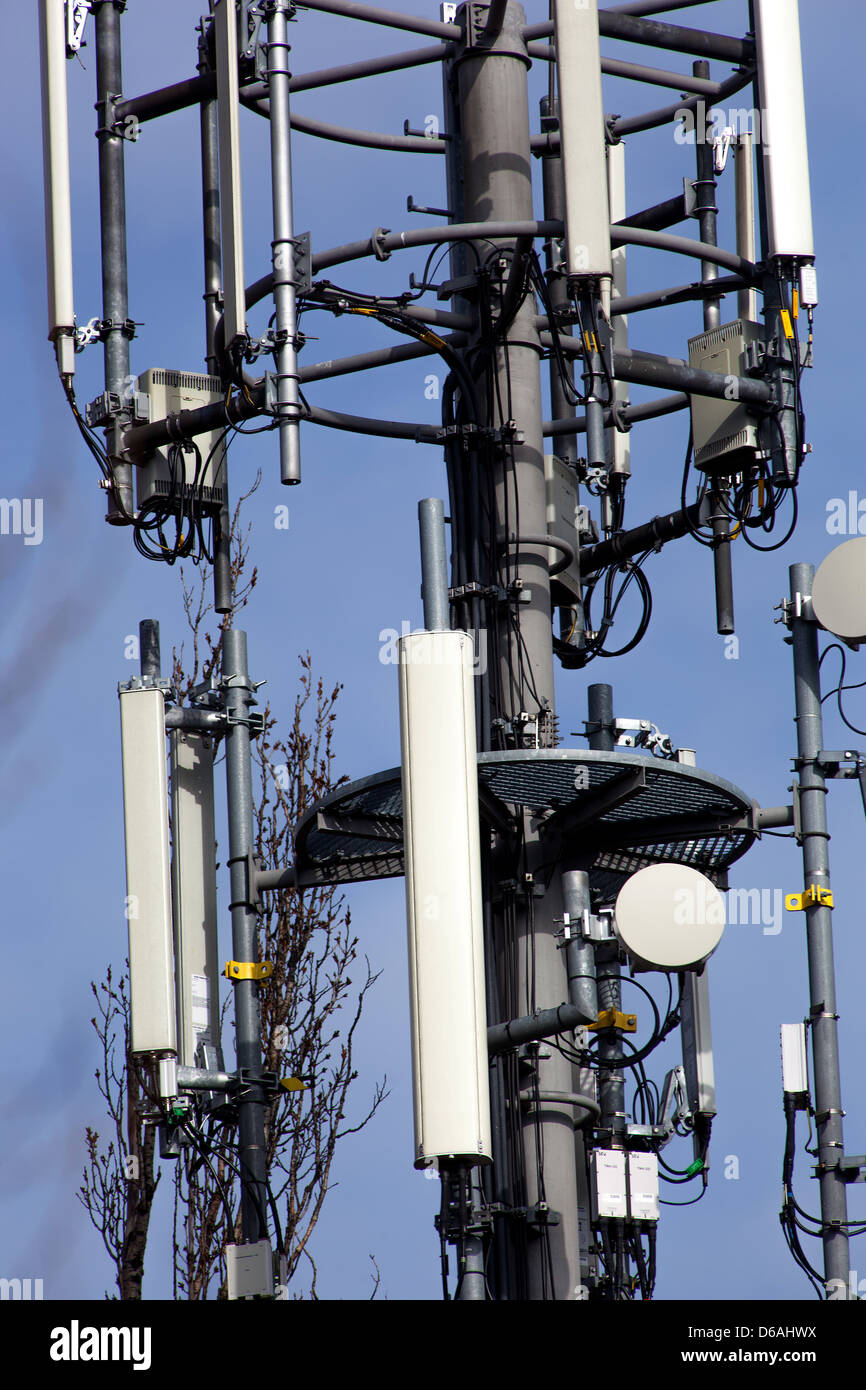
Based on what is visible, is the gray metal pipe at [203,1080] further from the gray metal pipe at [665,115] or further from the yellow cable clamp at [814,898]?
the gray metal pipe at [665,115]

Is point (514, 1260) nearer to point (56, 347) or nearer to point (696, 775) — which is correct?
point (696, 775)

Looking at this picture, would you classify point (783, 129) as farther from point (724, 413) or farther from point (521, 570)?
point (521, 570)

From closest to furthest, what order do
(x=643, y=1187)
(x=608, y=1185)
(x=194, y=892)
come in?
1. (x=608, y=1185)
2. (x=643, y=1187)
3. (x=194, y=892)

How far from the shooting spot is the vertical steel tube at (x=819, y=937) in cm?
1755

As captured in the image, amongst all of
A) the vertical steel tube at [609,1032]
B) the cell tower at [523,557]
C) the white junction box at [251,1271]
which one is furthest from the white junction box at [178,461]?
the white junction box at [251,1271]

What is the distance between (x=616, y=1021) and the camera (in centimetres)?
1858

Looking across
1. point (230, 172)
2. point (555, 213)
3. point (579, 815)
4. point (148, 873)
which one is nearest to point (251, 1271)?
point (148, 873)

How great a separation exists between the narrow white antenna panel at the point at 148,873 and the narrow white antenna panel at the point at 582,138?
14.6 feet

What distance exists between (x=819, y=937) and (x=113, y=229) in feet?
25.2

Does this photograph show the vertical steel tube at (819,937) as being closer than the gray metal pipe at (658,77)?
Yes

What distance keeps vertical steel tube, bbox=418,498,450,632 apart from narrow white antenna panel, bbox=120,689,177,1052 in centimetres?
349

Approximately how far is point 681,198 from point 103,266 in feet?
15.4
